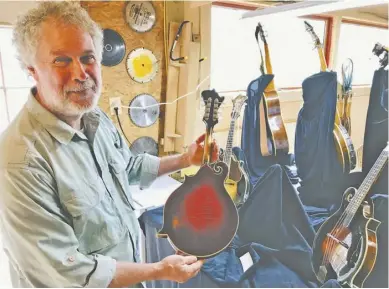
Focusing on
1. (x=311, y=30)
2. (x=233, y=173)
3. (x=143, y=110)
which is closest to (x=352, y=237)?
(x=233, y=173)

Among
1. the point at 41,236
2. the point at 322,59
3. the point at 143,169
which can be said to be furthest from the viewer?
the point at 143,169

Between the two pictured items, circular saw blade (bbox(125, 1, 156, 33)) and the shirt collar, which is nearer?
the shirt collar

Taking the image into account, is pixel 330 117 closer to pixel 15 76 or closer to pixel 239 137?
pixel 239 137

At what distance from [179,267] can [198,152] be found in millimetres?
454

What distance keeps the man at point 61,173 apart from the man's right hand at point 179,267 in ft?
0.24

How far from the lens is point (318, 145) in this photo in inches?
45.6

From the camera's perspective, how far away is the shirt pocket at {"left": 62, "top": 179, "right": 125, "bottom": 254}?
990mm

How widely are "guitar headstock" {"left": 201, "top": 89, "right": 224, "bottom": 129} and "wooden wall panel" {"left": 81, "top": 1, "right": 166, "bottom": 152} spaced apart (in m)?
0.18

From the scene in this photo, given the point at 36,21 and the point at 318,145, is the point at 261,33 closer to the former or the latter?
the point at 318,145

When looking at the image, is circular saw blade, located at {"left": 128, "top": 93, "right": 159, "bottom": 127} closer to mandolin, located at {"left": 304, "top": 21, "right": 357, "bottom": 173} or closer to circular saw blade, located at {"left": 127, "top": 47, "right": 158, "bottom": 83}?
circular saw blade, located at {"left": 127, "top": 47, "right": 158, "bottom": 83}

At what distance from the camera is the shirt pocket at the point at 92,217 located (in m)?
0.99

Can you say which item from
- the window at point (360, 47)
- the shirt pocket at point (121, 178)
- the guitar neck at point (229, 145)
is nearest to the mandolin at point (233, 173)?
the guitar neck at point (229, 145)

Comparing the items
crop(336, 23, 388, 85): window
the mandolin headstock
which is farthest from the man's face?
the mandolin headstock

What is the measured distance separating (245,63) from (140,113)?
0.45 meters
